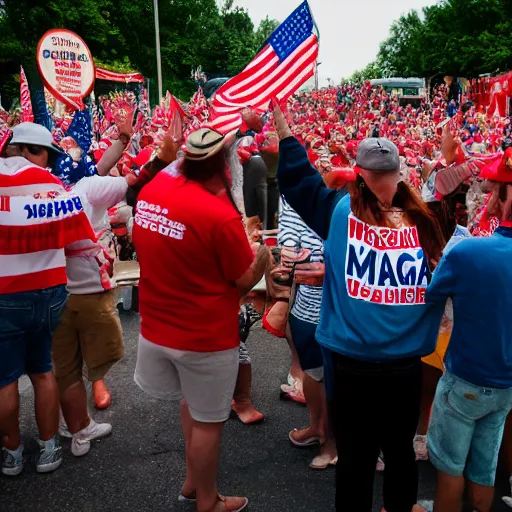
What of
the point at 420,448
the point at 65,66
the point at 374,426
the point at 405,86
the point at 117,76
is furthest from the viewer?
the point at 405,86

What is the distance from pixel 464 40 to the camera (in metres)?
31.4

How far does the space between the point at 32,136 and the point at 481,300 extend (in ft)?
7.92

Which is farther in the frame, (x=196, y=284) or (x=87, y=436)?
(x=87, y=436)

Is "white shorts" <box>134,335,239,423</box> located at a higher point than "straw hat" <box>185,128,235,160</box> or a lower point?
lower

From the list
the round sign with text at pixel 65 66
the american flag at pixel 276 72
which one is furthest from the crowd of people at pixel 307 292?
the round sign with text at pixel 65 66

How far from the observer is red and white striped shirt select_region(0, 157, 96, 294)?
271cm

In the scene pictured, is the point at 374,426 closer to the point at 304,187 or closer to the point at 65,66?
the point at 304,187

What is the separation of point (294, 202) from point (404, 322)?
678 mm

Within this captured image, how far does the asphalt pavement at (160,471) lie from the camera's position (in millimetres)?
2766

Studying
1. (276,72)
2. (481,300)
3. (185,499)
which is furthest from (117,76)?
(481,300)

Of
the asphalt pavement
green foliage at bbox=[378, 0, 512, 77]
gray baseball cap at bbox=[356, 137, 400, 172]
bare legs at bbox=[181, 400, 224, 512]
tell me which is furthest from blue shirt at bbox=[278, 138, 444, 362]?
green foliage at bbox=[378, 0, 512, 77]

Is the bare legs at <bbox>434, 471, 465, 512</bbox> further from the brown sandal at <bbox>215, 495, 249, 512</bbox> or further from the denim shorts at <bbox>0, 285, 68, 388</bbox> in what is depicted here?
the denim shorts at <bbox>0, 285, 68, 388</bbox>

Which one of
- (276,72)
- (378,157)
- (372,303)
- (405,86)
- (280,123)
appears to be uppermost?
(405,86)

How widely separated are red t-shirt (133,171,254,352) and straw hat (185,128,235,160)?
0.40 ft
